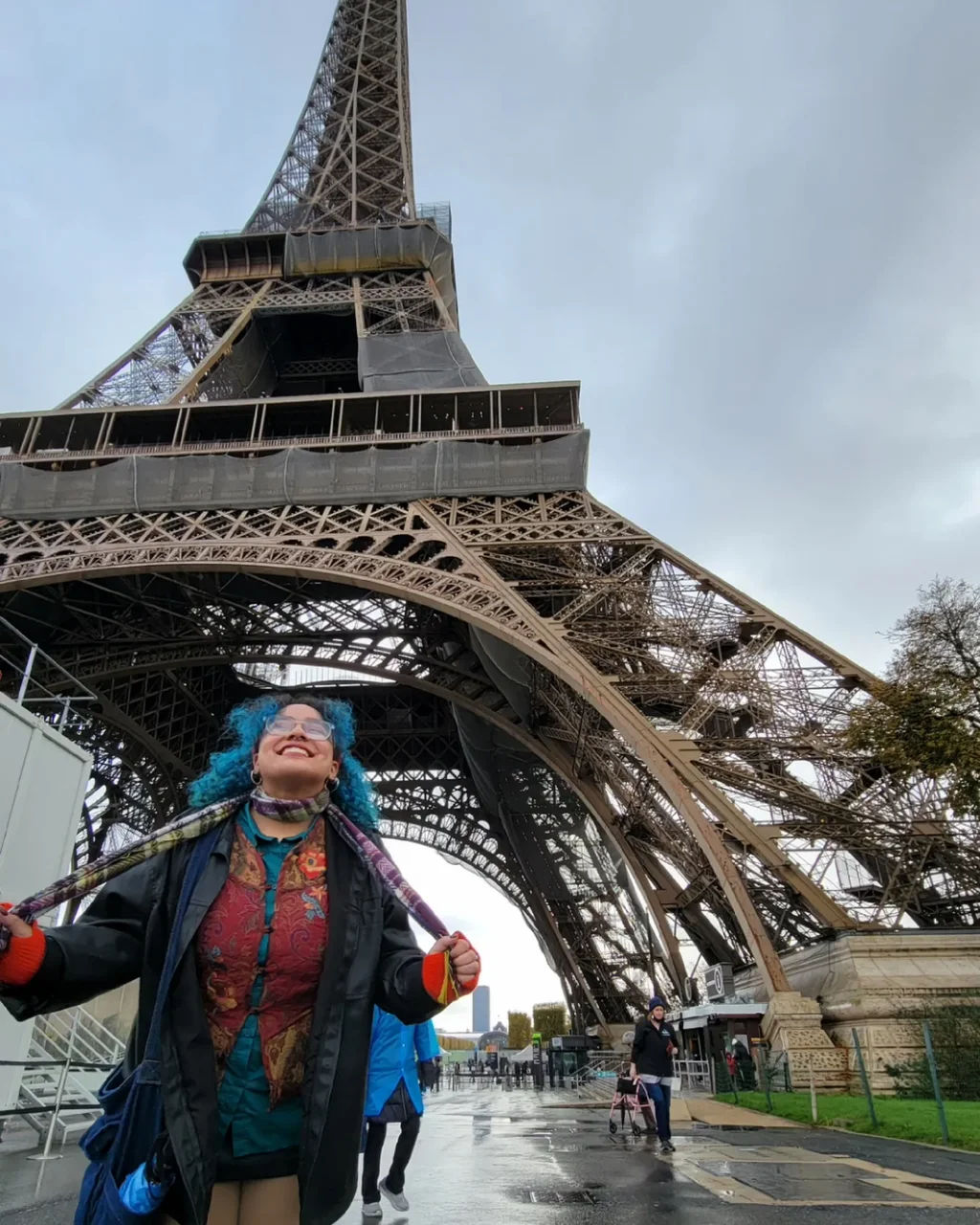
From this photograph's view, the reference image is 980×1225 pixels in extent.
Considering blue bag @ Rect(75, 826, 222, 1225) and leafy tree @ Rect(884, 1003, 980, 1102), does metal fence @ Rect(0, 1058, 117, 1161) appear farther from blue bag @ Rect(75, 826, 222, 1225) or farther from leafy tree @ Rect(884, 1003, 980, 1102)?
leafy tree @ Rect(884, 1003, 980, 1102)

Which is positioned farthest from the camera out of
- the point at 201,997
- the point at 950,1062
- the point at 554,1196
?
the point at 950,1062

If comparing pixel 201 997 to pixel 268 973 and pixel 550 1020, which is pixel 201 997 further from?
pixel 550 1020

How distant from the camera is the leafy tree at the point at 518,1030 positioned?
73.3m

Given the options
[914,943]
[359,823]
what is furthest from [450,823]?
[359,823]

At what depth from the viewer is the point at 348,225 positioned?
3441 cm

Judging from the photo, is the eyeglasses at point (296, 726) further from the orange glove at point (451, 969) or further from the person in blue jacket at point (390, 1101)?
the person in blue jacket at point (390, 1101)

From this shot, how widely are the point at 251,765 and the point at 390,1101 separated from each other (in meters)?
3.53

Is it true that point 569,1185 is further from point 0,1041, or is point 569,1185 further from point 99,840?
point 99,840

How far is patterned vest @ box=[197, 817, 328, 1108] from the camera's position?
1776 mm

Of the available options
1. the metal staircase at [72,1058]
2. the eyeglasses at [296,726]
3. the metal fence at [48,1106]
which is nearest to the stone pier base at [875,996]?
the metal fence at [48,1106]

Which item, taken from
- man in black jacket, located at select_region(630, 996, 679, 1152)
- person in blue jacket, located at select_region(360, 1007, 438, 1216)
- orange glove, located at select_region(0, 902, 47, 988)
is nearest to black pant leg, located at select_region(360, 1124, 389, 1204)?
person in blue jacket, located at select_region(360, 1007, 438, 1216)

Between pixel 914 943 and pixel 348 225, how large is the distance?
33.0 meters

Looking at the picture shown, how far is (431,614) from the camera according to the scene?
2356cm

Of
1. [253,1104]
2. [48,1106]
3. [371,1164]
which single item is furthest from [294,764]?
[48,1106]
